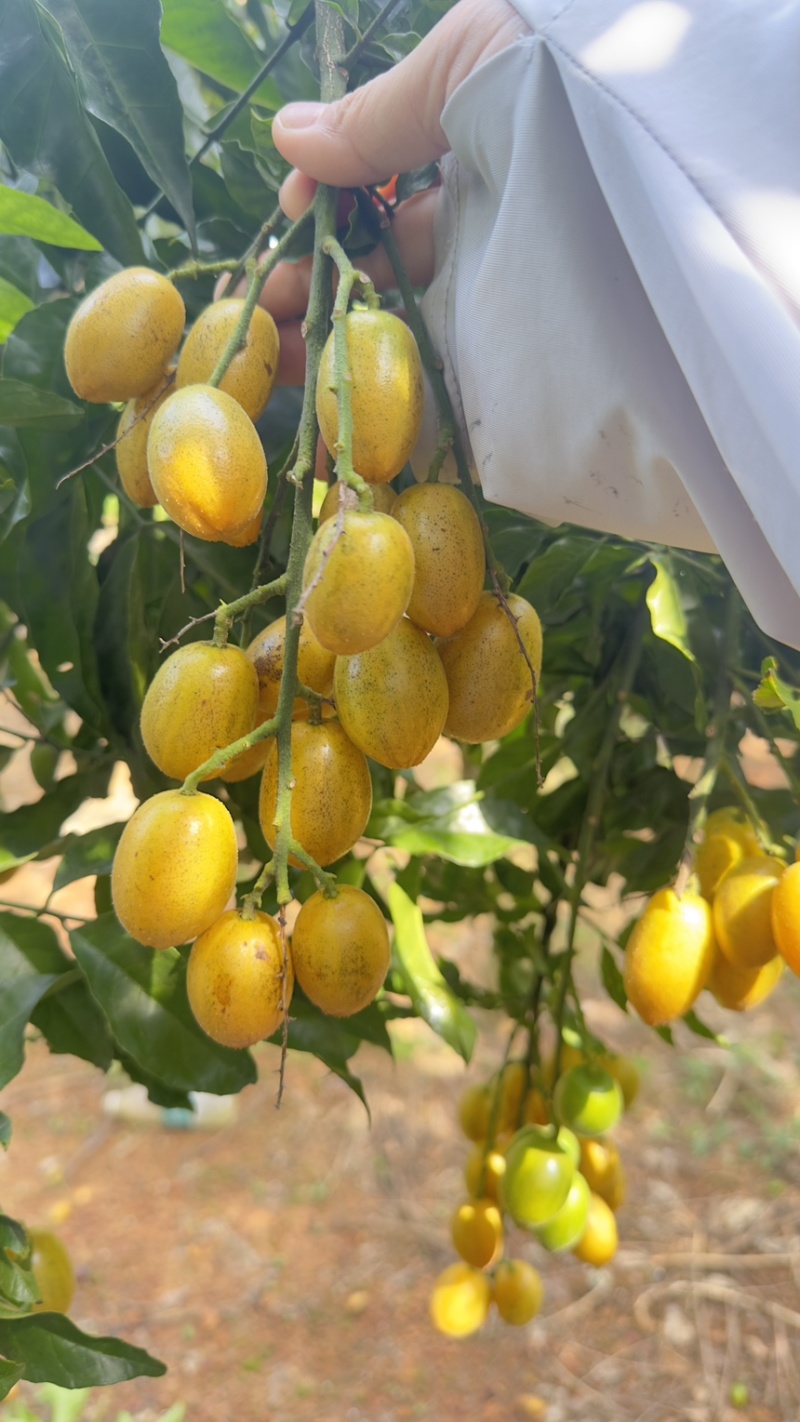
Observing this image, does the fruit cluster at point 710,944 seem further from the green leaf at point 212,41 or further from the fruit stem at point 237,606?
the green leaf at point 212,41

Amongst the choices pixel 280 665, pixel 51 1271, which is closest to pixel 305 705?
pixel 280 665

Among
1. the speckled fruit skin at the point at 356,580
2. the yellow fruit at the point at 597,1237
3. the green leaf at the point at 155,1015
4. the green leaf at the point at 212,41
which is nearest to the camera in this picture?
the speckled fruit skin at the point at 356,580

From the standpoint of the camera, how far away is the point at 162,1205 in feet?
6.30

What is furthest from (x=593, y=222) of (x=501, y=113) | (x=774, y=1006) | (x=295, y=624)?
(x=774, y=1006)

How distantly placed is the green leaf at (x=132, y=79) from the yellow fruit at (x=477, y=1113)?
0.71 meters

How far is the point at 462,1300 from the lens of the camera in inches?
33.4

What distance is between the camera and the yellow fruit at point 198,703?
0.38m

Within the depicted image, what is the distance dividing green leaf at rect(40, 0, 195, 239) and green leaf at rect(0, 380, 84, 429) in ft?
0.41

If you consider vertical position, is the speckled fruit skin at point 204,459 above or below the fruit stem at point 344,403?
below

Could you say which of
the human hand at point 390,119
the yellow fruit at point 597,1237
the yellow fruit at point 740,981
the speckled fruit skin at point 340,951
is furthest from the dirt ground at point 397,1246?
the human hand at point 390,119

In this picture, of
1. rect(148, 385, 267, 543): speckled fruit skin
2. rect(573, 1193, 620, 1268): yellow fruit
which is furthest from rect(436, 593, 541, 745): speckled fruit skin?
rect(573, 1193, 620, 1268): yellow fruit

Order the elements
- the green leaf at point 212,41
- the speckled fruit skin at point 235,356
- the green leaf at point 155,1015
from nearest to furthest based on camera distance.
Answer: the speckled fruit skin at point 235,356 → the green leaf at point 155,1015 → the green leaf at point 212,41

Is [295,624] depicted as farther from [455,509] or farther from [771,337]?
[771,337]

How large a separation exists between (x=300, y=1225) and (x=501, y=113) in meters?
1.93
